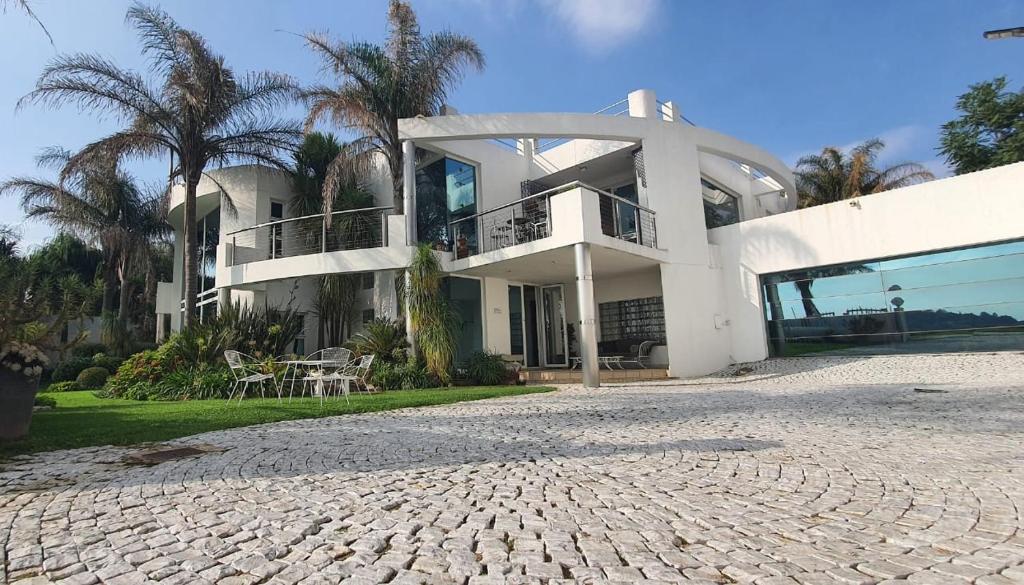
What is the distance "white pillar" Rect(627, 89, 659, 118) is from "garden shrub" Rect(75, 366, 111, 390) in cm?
1709

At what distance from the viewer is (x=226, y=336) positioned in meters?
11.5

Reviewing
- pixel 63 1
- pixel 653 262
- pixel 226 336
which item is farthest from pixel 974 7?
pixel 226 336

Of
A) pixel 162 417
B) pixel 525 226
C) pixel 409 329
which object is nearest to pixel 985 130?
pixel 525 226

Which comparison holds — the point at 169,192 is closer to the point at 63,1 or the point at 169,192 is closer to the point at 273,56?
the point at 273,56

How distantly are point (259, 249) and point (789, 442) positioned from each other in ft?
47.1

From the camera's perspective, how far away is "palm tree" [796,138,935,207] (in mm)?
21531

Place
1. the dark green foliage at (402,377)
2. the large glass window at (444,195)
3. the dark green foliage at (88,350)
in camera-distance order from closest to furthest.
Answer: the dark green foliage at (402,377) → the large glass window at (444,195) → the dark green foliage at (88,350)

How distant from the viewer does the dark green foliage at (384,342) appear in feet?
39.0

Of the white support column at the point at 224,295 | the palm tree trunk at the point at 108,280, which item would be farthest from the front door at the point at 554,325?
the palm tree trunk at the point at 108,280

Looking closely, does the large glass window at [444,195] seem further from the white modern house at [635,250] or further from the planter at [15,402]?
the planter at [15,402]

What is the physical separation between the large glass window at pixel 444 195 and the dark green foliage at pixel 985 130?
1824 cm

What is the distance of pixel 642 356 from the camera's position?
46.3 feet

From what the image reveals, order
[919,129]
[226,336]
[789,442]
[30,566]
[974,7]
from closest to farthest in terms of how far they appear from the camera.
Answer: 1. [30,566]
2. [789,442]
3. [974,7]
4. [226,336]
5. [919,129]

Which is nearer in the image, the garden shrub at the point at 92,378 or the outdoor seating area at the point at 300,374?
the outdoor seating area at the point at 300,374
